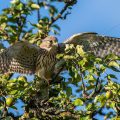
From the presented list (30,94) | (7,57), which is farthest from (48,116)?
(7,57)

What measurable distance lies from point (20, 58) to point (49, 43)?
0.63 meters

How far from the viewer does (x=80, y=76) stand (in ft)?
21.9

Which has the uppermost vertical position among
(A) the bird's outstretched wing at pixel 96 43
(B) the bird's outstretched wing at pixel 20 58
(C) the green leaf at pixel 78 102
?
(A) the bird's outstretched wing at pixel 96 43

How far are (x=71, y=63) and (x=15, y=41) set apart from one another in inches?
99.1

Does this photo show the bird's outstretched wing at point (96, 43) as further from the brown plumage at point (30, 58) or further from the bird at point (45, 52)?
the brown plumage at point (30, 58)

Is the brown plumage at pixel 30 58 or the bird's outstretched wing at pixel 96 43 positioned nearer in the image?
the brown plumage at pixel 30 58

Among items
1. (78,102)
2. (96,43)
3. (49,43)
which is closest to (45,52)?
(49,43)

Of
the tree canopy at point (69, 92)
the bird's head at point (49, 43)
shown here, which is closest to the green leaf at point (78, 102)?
the tree canopy at point (69, 92)

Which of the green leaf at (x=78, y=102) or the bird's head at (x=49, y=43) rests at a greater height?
the bird's head at (x=49, y=43)

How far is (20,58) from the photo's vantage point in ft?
30.5

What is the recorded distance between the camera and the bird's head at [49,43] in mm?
9111

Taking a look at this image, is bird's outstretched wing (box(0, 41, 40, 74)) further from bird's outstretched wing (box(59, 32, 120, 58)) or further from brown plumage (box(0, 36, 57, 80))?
bird's outstretched wing (box(59, 32, 120, 58))

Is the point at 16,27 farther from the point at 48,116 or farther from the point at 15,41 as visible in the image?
the point at 48,116

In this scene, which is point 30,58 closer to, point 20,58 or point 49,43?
point 20,58
